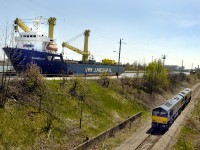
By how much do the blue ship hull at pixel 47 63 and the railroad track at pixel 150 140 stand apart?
52.6ft

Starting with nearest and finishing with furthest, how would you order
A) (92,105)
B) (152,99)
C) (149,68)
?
(92,105) < (152,99) < (149,68)

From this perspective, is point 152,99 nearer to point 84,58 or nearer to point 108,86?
point 108,86

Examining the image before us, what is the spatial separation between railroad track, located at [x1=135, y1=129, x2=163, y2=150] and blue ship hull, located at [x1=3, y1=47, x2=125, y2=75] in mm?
16018

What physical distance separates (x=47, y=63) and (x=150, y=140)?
21.0 meters

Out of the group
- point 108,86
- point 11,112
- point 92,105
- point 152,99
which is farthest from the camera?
point 152,99

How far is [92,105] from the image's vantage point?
33.2 meters

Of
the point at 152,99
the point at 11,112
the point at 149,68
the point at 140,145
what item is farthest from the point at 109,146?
the point at 149,68

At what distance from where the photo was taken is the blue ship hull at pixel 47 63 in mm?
34688

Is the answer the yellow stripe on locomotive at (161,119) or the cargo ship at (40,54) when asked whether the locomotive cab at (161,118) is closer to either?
the yellow stripe on locomotive at (161,119)

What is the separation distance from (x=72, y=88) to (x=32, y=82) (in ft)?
25.1

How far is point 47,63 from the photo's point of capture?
135 ft

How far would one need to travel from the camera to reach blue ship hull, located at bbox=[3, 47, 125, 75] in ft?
114

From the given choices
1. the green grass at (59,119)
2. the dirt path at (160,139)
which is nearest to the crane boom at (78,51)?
the green grass at (59,119)

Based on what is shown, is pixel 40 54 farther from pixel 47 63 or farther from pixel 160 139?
pixel 160 139
